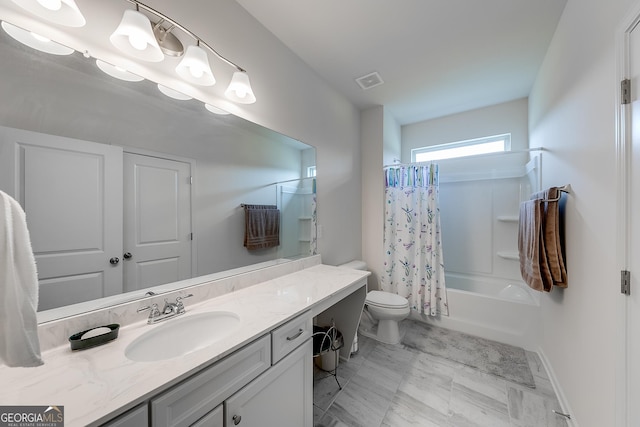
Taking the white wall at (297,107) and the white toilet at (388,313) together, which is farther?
the white toilet at (388,313)

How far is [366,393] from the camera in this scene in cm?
162

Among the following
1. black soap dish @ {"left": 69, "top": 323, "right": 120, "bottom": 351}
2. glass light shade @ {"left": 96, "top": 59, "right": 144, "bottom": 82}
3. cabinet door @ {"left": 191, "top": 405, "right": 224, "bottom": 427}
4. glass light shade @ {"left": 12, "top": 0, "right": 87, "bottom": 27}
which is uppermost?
glass light shade @ {"left": 12, "top": 0, "right": 87, "bottom": 27}

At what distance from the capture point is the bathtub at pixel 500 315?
2066 millimetres

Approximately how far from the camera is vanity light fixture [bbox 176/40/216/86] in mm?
1146

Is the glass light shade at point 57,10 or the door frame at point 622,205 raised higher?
the glass light shade at point 57,10

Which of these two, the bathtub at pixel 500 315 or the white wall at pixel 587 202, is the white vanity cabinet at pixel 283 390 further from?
the bathtub at pixel 500 315

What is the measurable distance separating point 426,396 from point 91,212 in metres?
2.19

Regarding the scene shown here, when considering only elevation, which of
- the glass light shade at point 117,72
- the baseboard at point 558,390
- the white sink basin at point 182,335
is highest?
the glass light shade at point 117,72

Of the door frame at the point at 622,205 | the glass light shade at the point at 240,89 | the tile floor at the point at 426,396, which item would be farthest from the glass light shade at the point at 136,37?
the tile floor at the point at 426,396

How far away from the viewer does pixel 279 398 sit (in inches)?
40.6

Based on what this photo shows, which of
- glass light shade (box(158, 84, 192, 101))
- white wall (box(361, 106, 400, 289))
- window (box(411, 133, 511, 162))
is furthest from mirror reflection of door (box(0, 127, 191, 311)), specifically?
window (box(411, 133, 511, 162))

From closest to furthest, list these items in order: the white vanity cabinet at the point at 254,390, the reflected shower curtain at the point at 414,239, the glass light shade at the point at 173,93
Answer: the white vanity cabinet at the point at 254,390 < the glass light shade at the point at 173,93 < the reflected shower curtain at the point at 414,239

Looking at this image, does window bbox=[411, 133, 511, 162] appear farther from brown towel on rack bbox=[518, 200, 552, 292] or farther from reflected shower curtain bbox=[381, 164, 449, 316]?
brown towel on rack bbox=[518, 200, 552, 292]

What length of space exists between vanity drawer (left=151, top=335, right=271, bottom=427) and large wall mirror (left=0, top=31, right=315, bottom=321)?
0.56m
